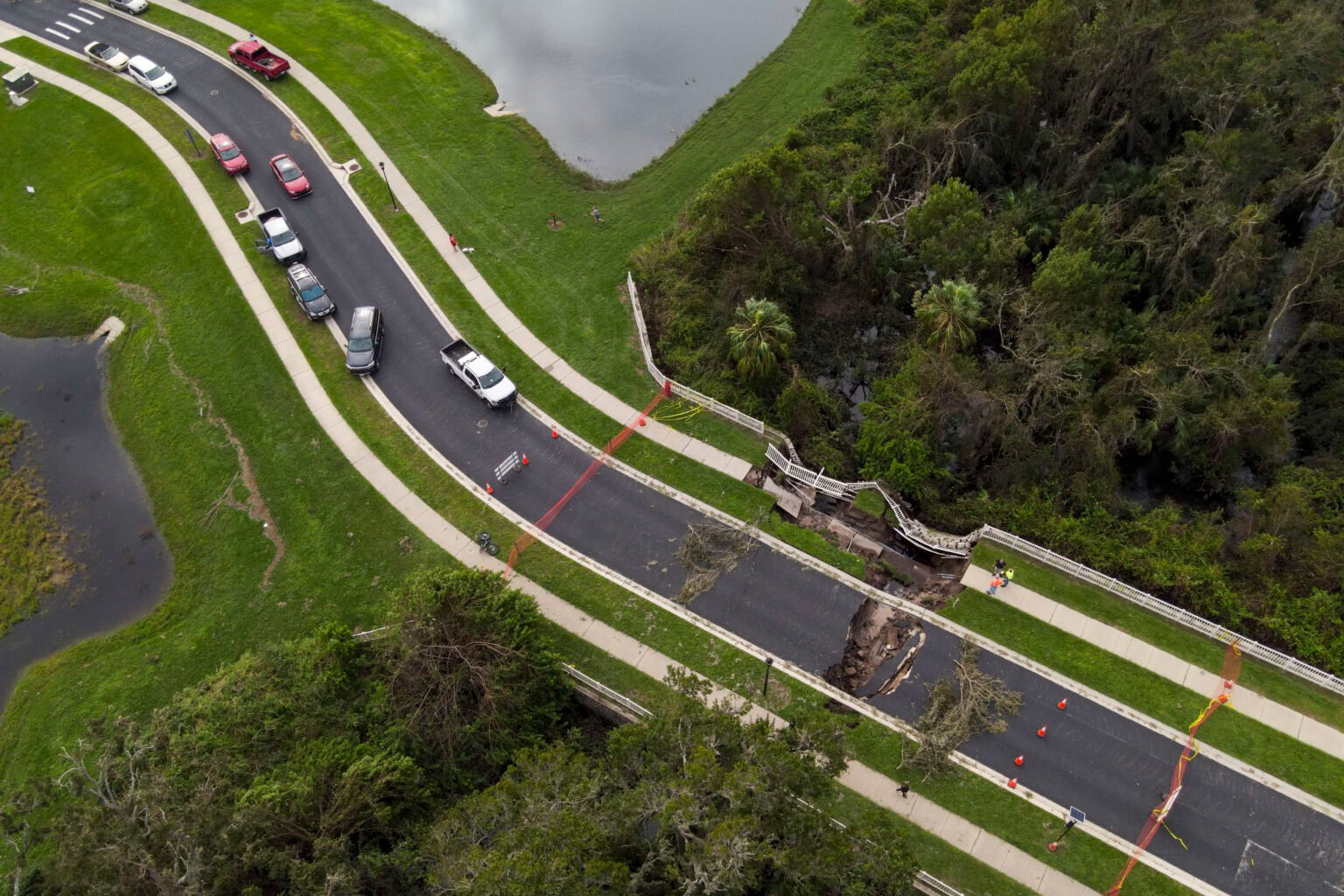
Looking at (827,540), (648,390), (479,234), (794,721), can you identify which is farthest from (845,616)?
(479,234)

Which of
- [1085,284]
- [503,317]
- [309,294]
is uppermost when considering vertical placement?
[1085,284]

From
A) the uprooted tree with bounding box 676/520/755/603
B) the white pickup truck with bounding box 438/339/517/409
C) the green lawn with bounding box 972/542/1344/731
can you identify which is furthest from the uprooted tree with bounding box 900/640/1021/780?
the white pickup truck with bounding box 438/339/517/409

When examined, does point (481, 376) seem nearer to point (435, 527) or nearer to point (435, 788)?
point (435, 527)

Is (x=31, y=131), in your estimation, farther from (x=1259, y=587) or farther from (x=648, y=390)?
(x=1259, y=587)

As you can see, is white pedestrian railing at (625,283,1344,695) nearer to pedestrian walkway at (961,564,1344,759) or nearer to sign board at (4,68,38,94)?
pedestrian walkway at (961,564,1344,759)

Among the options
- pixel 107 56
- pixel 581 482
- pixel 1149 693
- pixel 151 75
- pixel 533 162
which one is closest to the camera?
pixel 1149 693

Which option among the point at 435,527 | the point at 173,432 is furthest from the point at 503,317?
the point at 173,432

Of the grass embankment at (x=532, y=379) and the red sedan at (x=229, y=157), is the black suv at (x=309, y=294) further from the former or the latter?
the red sedan at (x=229, y=157)
